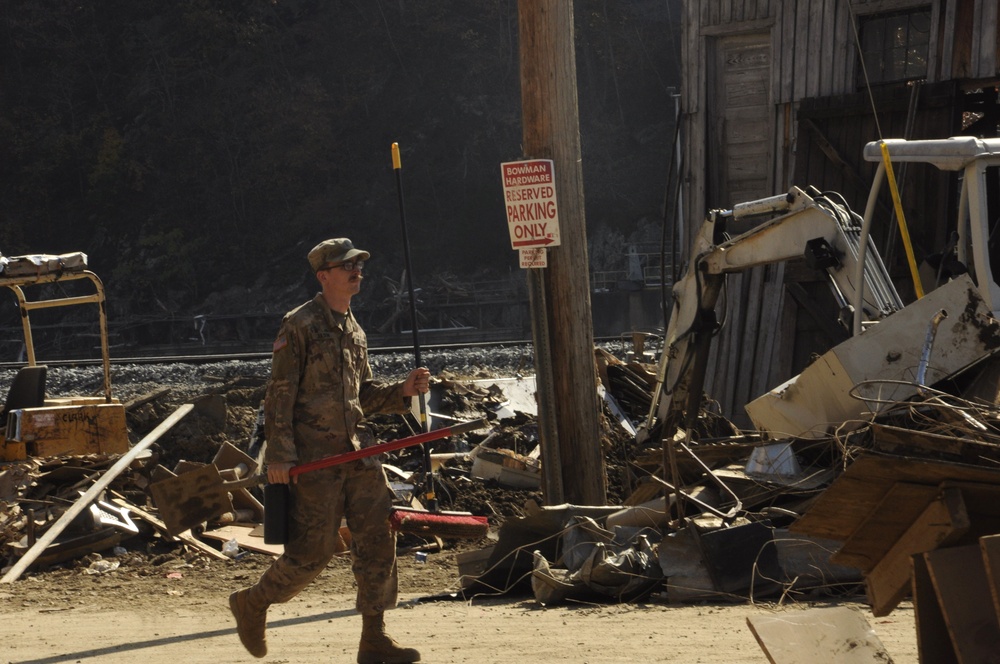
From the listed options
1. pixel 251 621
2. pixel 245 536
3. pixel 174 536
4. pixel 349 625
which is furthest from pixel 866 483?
pixel 174 536

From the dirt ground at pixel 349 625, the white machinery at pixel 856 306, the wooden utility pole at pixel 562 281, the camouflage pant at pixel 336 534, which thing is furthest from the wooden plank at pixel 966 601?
the wooden utility pole at pixel 562 281

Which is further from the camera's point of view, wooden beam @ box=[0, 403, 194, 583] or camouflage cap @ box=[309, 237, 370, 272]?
wooden beam @ box=[0, 403, 194, 583]

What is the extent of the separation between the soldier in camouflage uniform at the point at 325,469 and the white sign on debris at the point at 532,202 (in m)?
2.30

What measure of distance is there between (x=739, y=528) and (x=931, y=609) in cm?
300

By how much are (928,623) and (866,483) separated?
1.63 ft

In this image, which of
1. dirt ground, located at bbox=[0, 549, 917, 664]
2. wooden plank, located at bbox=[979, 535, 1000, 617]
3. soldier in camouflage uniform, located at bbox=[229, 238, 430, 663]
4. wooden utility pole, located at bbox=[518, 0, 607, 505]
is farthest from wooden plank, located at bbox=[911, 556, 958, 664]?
wooden utility pole, located at bbox=[518, 0, 607, 505]

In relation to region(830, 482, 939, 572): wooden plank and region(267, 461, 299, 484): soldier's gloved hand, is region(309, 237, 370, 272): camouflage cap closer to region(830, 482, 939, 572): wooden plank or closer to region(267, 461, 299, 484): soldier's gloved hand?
region(267, 461, 299, 484): soldier's gloved hand

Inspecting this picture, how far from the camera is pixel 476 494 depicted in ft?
36.2

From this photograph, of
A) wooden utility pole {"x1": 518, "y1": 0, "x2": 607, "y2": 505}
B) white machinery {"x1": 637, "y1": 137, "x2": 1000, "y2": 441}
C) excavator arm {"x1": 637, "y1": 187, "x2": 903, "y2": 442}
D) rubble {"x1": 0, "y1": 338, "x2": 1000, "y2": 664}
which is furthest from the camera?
excavator arm {"x1": 637, "y1": 187, "x2": 903, "y2": 442}

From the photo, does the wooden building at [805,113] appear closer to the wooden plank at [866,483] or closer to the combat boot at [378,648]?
the combat boot at [378,648]

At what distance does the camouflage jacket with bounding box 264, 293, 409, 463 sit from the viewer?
18.6 ft

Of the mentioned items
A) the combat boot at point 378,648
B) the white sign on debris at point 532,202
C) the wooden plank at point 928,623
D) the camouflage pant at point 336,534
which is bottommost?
the combat boot at point 378,648

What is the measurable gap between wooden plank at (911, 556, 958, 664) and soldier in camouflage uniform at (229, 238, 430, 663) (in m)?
2.56

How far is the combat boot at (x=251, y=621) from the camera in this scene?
578cm
